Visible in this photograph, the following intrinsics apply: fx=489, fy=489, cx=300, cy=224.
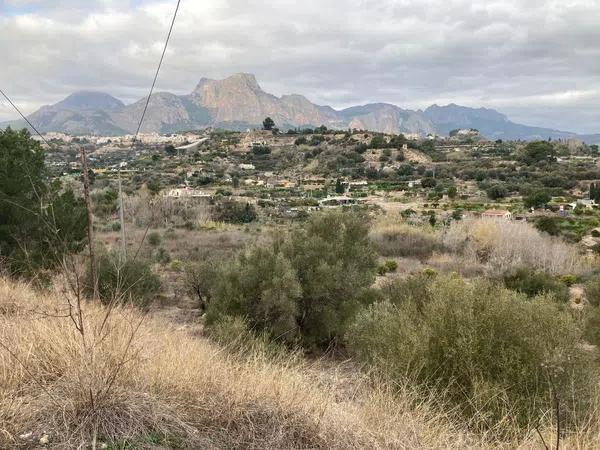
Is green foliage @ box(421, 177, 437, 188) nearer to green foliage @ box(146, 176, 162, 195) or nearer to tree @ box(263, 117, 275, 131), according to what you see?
green foliage @ box(146, 176, 162, 195)

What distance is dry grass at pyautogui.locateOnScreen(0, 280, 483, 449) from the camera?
3.35 metres

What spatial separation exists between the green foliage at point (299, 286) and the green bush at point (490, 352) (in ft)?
21.5

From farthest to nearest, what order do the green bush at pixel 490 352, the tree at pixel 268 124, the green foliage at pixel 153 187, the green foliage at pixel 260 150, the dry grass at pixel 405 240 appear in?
1. the tree at pixel 268 124
2. the green foliage at pixel 260 150
3. the green foliage at pixel 153 187
4. the dry grass at pixel 405 240
5. the green bush at pixel 490 352

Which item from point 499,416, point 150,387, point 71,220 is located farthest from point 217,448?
point 71,220

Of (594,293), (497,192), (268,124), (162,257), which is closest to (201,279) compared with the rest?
(162,257)

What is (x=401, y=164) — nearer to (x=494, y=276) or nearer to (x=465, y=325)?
(x=494, y=276)

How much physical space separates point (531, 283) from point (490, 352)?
1838cm

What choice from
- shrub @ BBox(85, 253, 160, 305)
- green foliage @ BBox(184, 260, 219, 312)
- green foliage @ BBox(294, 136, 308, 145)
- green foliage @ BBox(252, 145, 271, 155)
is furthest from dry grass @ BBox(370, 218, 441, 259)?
green foliage @ BBox(294, 136, 308, 145)

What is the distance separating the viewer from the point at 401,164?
90.6 metres

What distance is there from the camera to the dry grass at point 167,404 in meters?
3.35

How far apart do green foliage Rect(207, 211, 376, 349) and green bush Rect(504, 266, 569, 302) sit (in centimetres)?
965

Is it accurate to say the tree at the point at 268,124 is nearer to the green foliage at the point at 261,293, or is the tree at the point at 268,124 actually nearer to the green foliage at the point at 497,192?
the green foliage at the point at 497,192

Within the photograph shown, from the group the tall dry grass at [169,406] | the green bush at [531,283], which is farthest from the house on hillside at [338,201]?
the tall dry grass at [169,406]

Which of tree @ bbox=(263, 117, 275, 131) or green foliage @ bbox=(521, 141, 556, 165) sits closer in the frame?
green foliage @ bbox=(521, 141, 556, 165)
